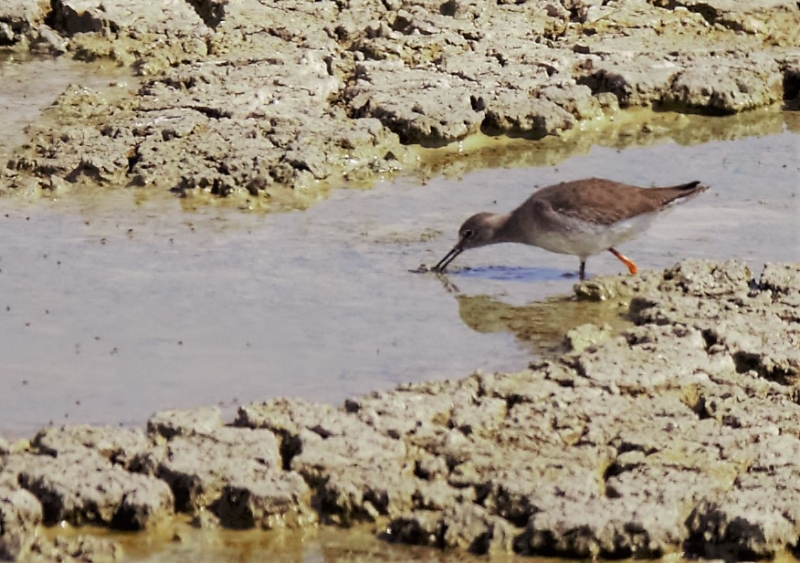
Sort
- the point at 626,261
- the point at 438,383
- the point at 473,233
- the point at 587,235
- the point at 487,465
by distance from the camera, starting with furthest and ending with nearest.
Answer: the point at 473,233
the point at 626,261
the point at 587,235
the point at 438,383
the point at 487,465

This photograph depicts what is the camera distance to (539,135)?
12.7 meters

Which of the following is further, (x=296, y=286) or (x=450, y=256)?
(x=450, y=256)

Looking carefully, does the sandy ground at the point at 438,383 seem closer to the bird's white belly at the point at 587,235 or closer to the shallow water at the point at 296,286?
the bird's white belly at the point at 587,235

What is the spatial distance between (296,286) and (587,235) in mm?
1803

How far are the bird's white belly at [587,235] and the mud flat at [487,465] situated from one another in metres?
1.69

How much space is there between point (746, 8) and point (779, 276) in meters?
6.61

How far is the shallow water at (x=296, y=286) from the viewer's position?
8.00m

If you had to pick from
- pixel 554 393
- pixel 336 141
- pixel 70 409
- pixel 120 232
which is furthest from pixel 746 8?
pixel 70 409

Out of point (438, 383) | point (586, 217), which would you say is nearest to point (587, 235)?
point (586, 217)

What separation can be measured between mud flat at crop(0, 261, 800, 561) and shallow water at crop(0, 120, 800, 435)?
65 cm

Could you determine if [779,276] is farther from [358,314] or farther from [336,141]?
[336,141]

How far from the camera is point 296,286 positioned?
938 centimetres

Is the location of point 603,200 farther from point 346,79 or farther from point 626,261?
point 346,79

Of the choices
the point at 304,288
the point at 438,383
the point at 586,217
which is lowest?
the point at 438,383
